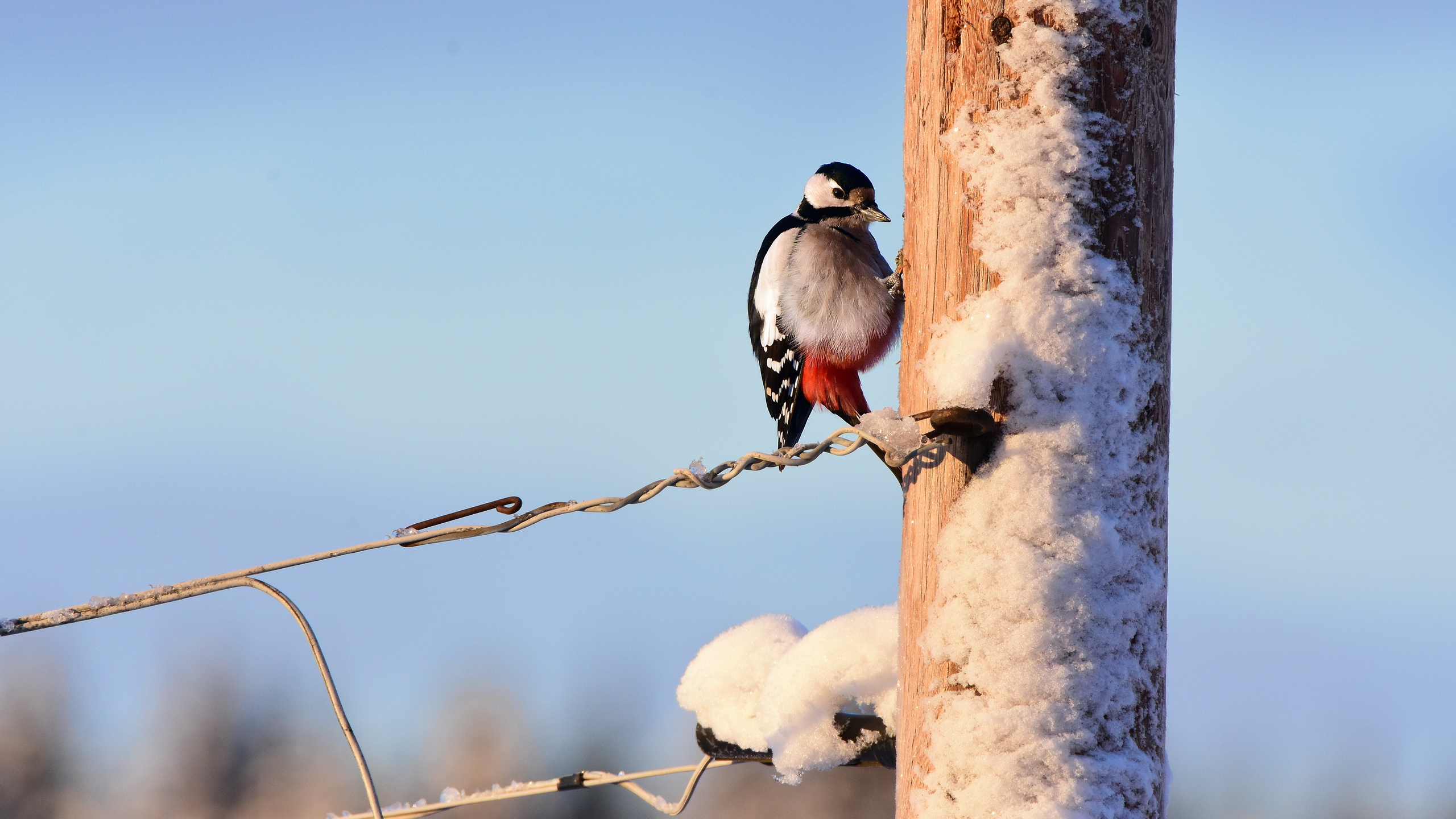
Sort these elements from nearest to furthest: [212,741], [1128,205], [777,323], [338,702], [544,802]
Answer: [1128,205] → [338,702] → [777,323] → [544,802] → [212,741]

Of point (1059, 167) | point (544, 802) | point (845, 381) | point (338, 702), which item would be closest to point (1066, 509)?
point (1059, 167)

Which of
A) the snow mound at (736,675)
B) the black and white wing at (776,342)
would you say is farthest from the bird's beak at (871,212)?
the snow mound at (736,675)

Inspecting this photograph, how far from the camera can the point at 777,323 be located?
3910mm

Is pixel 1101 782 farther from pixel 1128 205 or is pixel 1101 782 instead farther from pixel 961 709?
pixel 1128 205

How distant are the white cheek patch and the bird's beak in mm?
88

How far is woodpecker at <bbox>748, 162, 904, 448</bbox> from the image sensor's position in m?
3.47

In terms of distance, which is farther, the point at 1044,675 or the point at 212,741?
the point at 212,741

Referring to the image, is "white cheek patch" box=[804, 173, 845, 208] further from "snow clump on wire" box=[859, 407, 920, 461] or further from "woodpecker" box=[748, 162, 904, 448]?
"snow clump on wire" box=[859, 407, 920, 461]

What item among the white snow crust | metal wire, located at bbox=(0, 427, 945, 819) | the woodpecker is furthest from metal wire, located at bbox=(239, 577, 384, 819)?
the woodpecker

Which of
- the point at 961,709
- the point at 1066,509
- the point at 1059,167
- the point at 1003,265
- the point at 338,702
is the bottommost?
the point at 338,702

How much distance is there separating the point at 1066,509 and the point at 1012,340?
301mm

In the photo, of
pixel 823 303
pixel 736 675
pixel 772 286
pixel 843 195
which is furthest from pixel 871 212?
pixel 736 675

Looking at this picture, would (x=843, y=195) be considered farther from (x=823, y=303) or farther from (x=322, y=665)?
(x=322, y=665)

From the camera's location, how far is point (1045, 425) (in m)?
1.93
